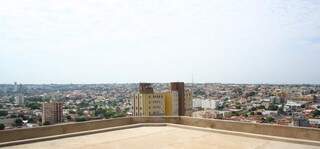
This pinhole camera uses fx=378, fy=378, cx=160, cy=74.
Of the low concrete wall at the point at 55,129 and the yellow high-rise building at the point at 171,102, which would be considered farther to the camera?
the yellow high-rise building at the point at 171,102

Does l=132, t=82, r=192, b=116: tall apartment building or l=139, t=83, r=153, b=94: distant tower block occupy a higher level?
l=139, t=83, r=153, b=94: distant tower block

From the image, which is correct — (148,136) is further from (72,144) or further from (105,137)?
(72,144)

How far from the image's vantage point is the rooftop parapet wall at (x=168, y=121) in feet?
27.6

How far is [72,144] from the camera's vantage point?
8.20 metres

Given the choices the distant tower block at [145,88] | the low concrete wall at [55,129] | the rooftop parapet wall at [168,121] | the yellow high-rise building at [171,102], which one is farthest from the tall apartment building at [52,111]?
the low concrete wall at [55,129]

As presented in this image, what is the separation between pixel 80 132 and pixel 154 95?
28084 mm

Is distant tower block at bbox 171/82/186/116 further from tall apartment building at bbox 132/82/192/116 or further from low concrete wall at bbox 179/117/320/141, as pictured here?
low concrete wall at bbox 179/117/320/141

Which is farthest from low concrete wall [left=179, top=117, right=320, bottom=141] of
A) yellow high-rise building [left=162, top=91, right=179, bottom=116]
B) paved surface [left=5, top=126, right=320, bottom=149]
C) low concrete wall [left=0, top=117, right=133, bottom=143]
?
yellow high-rise building [left=162, top=91, right=179, bottom=116]

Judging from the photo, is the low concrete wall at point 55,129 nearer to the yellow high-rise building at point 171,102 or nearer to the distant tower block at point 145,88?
the yellow high-rise building at point 171,102

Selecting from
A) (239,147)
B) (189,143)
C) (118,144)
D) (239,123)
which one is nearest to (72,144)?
(118,144)

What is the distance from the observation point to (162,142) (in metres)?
8.30

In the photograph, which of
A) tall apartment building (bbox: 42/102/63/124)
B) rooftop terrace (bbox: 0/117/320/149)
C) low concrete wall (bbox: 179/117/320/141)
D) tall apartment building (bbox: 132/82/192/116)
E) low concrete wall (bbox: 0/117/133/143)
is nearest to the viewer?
rooftop terrace (bbox: 0/117/320/149)

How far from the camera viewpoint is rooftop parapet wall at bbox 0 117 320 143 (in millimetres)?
8406

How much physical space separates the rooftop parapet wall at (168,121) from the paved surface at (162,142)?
0.51m
